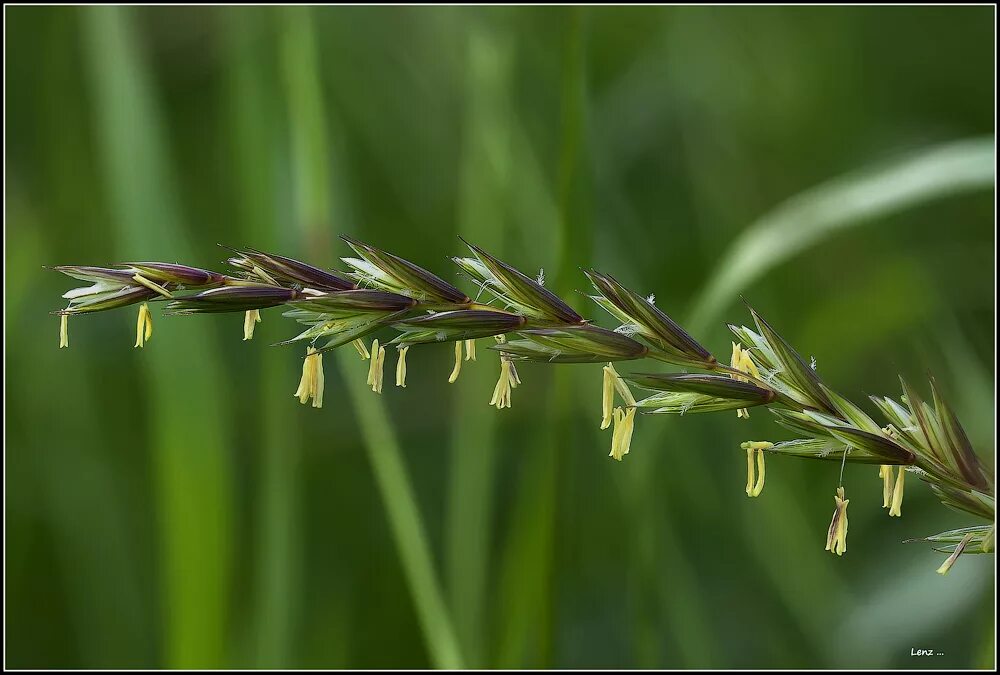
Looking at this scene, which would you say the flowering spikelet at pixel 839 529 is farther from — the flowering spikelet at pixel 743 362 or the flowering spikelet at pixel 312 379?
the flowering spikelet at pixel 312 379

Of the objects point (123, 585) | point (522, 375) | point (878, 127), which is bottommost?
point (123, 585)

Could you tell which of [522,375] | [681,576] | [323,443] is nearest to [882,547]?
[681,576]

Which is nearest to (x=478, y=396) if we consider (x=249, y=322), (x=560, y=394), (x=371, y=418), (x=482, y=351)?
(x=482, y=351)

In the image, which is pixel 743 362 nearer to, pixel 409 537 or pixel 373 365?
pixel 373 365

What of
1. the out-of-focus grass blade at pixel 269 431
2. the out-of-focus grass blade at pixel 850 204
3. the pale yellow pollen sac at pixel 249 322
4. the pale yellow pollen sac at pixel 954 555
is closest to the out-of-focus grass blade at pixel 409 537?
the out-of-focus grass blade at pixel 269 431

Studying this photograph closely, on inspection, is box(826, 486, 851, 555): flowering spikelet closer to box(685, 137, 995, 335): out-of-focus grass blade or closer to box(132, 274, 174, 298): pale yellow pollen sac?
box(132, 274, 174, 298): pale yellow pollen sac

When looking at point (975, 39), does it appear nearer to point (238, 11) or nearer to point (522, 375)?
point (522, 375)
